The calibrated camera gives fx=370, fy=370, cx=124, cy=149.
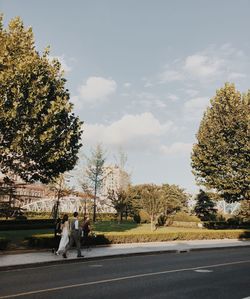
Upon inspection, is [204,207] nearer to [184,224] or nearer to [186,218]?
[186,218]

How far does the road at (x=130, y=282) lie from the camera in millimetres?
7747

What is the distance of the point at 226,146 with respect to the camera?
35031 millimetres

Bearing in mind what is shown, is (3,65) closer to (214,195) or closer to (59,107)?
(59,107)

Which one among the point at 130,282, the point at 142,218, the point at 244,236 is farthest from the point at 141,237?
the point at 142,218

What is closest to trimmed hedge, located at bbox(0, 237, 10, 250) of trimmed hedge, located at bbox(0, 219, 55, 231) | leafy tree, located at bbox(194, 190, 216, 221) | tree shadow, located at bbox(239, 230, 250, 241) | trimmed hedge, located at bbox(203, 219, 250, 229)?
trimmed hedge, located at bbox(0, 219, 55, 231)

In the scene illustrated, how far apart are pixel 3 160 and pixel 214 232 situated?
17.2 m

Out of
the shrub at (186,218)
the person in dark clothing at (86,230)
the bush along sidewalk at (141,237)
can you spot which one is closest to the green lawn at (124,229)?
the bush along sidewalk at (141,237)

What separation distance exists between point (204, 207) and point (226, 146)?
21.5 m

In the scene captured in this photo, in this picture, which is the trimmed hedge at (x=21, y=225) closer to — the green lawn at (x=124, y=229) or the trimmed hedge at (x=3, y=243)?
the green lawn at (x=124, y=229)

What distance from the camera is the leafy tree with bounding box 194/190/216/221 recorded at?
178 feet

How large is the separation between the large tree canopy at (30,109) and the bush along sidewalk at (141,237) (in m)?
5.67

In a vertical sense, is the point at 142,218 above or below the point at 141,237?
above

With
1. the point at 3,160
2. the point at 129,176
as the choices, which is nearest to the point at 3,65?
the point at 3,160

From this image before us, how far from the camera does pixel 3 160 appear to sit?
22.5 meters
